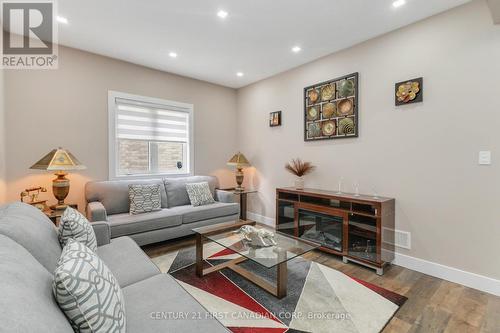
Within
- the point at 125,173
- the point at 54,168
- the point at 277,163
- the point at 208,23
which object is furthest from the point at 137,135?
the point at 277,163

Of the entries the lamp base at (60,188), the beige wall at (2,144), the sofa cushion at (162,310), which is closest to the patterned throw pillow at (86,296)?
the sofa cushion at (162,310)

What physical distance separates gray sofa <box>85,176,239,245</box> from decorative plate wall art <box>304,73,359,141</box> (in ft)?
5.78

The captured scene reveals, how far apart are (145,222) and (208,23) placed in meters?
2.48

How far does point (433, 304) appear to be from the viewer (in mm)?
2006

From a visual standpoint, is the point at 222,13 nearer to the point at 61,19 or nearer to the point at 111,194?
the point at 61,19

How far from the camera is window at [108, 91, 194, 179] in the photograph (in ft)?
12.0

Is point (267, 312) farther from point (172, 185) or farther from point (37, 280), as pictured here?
point (172, 185)

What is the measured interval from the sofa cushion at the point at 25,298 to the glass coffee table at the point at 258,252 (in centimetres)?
136

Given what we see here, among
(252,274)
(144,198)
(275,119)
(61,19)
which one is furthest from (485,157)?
(61,19)

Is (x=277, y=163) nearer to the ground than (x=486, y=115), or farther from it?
nearer to the ground

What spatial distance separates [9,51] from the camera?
2.89 metres

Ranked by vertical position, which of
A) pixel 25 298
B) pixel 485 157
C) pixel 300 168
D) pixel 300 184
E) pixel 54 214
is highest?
pixel 485 157

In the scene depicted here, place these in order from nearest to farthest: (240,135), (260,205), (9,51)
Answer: (9,51) → (260,205) → (240,135)

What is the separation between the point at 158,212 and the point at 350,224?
251 centimetres
